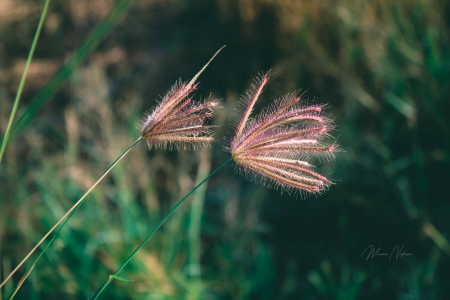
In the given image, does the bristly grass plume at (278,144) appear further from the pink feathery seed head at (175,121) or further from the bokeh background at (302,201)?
the bokeh background at (302,201)

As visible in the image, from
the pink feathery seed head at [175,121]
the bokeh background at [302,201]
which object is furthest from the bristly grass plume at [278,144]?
the bokeh background at [302,201]

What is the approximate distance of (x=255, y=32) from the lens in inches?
113

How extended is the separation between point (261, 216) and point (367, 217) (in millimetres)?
534

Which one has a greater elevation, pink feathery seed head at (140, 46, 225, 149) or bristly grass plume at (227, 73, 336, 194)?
pink feathery seed head at (140, 46, 225, 149)

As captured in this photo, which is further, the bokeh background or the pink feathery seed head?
the bokeh background

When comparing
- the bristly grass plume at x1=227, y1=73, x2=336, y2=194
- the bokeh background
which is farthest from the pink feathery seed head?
the bokeh background

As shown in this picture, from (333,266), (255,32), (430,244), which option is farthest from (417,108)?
(255,32)

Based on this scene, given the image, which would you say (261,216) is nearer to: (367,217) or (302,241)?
(302,241)

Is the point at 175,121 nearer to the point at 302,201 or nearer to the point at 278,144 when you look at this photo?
the point at 278,144

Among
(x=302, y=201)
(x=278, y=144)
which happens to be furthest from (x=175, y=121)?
(x=302, y=201)

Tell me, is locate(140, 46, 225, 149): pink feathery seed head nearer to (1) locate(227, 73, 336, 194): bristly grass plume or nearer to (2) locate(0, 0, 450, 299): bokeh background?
(1) locate(227, 73, 336, 194): bristly grass plume

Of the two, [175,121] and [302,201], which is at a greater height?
[175,121]

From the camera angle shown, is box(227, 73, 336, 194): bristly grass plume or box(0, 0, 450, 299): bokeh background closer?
box(227, 73, 336, 194): bristly grass plume

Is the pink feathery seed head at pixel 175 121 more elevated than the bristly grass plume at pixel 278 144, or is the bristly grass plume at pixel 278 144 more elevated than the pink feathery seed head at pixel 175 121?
the pink feathery seed head at pixel 175 121
